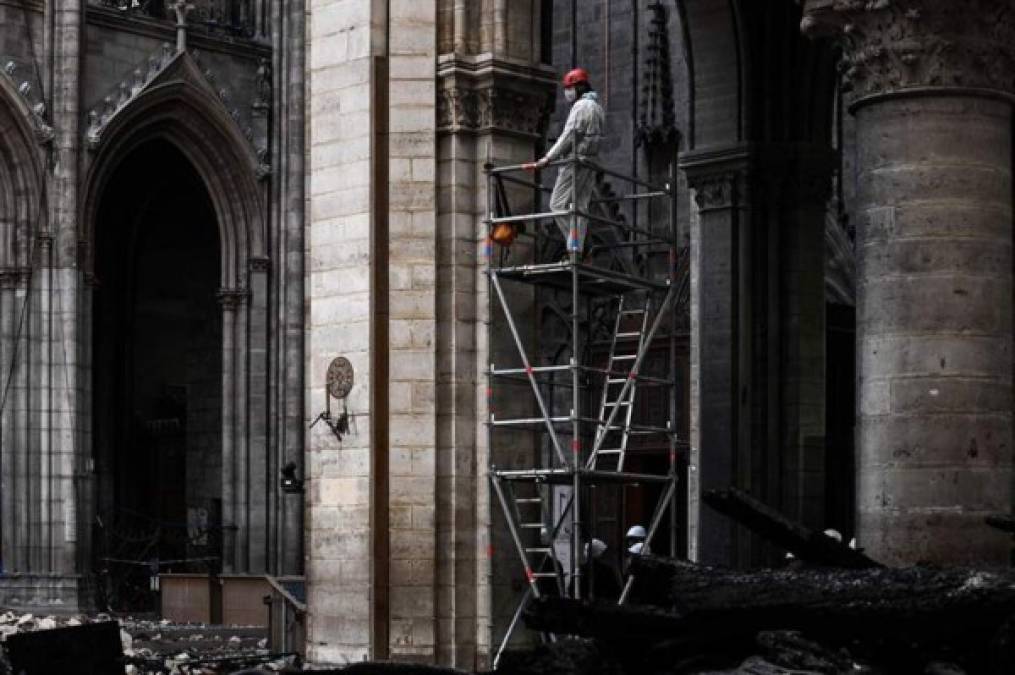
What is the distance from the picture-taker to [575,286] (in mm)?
17734

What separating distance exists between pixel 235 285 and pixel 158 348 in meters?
4.42

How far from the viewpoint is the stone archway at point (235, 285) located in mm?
38469

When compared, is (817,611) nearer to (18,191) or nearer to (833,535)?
(833,535)

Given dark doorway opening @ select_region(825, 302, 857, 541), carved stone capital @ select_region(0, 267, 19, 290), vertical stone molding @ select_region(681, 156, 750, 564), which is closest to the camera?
vertical stone molding @ select_region(681, 156, 750, 564)

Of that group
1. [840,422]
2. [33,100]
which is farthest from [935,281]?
[33,100]

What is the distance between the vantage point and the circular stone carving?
744 inches

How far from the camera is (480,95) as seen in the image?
18.9 m

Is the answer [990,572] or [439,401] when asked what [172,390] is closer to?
[439,401]

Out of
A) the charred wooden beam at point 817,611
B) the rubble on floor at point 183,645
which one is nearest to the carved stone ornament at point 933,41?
the charred wooden beam at point 817,611

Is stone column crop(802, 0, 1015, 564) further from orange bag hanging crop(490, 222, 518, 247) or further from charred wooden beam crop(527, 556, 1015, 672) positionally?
orange bag hanging crop(490, 222, 518, 247)

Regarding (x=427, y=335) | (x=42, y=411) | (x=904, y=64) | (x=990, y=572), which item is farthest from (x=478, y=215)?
(x=42, y=411)

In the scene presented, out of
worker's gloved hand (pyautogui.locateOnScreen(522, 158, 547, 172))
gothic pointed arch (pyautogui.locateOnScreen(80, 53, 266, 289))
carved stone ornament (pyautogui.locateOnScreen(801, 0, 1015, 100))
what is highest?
gothic pointed arch (pyautogui.locateOnScreen(80, 53, 266, 289))

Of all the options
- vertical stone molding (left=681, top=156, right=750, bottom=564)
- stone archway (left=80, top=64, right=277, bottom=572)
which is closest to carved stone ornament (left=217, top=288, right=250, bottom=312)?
stone archway (left=80, top=64, right=277, bottom=572)

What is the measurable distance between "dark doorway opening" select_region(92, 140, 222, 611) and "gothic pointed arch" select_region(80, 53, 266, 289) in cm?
175
